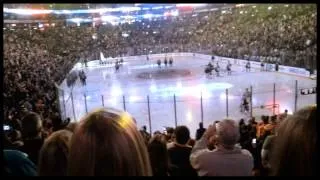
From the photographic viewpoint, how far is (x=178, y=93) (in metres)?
16.4

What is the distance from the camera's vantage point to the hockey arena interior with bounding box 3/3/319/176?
131 cm

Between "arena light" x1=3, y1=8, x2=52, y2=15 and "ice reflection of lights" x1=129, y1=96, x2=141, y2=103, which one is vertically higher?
Answer: "arena light" x1=3, y1=8, x2=52, y2=15

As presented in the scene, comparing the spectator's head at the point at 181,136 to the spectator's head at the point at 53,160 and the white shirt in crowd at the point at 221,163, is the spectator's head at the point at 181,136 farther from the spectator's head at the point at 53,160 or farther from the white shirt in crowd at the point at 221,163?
the spectator's head at the point at 53,160

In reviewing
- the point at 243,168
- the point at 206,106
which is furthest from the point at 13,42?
the point at 243,168

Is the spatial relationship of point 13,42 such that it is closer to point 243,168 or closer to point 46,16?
point 46,16

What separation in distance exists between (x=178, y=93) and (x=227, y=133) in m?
14.1

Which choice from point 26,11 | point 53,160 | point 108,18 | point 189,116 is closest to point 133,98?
point 189,116

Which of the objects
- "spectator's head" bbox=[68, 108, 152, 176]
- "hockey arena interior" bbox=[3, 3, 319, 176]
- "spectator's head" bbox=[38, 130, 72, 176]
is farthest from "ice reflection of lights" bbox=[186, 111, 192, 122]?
"spectator's head" bbox=[68, 108, 152, 176]

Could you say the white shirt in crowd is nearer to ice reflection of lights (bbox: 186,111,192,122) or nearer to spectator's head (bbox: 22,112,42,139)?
spectator's head (bbox: 22,112,42,139)

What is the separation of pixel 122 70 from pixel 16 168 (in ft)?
72.4

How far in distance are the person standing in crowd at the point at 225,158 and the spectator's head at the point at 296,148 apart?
34.7 inches

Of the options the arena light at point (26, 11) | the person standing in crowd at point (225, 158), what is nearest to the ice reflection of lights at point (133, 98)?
the arena light at point (26, 11)

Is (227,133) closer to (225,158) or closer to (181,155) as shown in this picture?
(225,158)

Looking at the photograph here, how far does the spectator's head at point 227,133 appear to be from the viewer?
226 cm
